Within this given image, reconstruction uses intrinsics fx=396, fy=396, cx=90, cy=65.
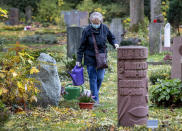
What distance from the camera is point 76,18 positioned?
28.5 meters

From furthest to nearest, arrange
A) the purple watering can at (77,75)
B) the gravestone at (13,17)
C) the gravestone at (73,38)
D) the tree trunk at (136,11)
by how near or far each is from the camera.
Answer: the gravestone at (13,17) → the tree trunk at (136,11) → the gravestone at (73,38) → the purple watering can at (77,75)

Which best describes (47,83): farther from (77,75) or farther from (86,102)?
(77,75)

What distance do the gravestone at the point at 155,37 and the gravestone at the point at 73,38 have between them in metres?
3.92

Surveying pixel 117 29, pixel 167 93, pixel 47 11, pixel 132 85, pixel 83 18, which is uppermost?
pixel 47 11

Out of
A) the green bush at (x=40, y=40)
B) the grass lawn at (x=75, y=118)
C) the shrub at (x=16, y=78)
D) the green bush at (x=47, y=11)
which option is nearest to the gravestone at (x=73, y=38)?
the grass lawn at (x=75, y=118)

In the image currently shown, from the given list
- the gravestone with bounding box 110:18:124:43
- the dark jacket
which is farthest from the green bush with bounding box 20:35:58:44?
the dark jacket

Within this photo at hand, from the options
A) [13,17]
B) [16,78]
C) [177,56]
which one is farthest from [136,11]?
[16,78]

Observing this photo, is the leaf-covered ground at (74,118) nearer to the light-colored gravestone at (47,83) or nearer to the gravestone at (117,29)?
the light-colored gravestone at (47,83)

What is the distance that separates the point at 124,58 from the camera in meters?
5.44

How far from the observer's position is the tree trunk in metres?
25.2

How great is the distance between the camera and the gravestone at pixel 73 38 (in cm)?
1450

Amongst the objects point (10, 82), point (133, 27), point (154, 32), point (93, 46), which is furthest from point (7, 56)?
point (133, 27)

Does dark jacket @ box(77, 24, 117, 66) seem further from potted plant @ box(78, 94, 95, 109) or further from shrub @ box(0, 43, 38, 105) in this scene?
shrub @ box(0, 43, 38, 105)

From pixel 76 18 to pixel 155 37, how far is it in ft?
40.0
